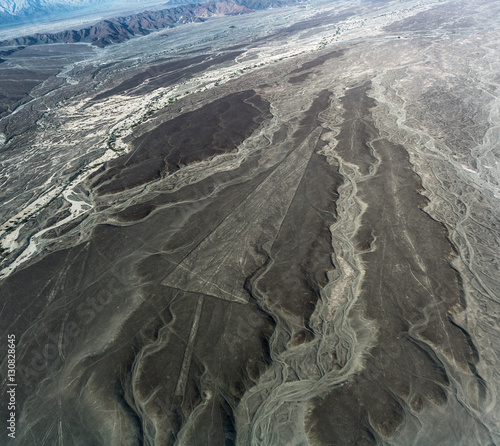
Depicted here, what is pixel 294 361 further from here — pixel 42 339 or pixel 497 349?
pixel 42 339

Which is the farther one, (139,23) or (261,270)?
(139,23)

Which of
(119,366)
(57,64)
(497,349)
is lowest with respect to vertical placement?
(497,349)

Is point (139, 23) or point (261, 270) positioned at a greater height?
point (139, 23)

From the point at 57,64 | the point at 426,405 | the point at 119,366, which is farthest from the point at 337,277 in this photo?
the point at 57,64

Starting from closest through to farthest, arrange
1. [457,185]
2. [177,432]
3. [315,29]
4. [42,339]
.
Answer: [177,432] < [42,339] < [457,185] < [315,29]

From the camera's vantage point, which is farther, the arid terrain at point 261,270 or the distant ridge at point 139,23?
the distant ridge at point 139,23
